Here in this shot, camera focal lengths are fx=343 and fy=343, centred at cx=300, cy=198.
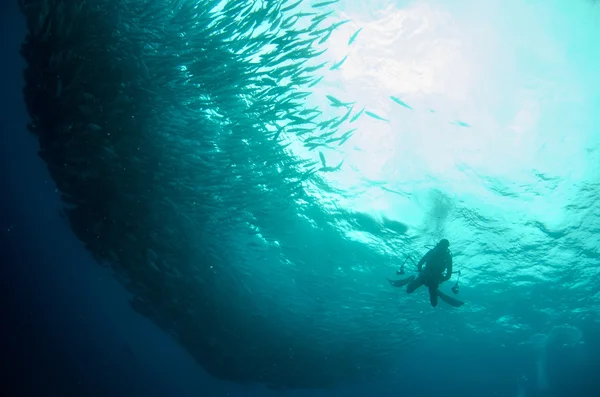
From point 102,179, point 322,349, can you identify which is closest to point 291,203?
point 102,179

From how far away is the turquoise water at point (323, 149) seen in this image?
9094 millimetres

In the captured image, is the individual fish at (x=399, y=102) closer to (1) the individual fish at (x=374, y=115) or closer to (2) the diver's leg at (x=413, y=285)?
(1) the individual fish at (x=374, y=115)

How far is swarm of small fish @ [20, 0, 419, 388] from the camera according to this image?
912 centimetres

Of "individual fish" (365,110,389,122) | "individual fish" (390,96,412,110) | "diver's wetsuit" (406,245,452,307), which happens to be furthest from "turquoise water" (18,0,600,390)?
"diver's wetsuit" (406,245,452,307)

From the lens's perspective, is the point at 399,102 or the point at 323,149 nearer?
the point at 399,102

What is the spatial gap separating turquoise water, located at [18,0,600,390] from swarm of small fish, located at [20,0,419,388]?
85 millimetres

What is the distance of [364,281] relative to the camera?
67.4 ft

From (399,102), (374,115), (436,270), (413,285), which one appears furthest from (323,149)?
(413,285)

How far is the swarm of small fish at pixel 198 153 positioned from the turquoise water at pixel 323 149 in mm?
85

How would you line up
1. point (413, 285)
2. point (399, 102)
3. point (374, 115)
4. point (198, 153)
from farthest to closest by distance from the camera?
1. point (198, 153)
2. point (399, 102)
3. point (374, 115)
4. point (413, 285)

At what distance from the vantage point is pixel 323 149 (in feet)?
41.7

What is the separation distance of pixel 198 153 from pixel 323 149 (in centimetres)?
447

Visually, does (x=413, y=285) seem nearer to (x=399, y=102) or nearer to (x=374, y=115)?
(x=374, y=115)

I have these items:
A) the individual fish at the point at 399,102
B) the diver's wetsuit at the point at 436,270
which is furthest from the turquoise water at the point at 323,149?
→ the diver's wetsuit at the point at 436,270
